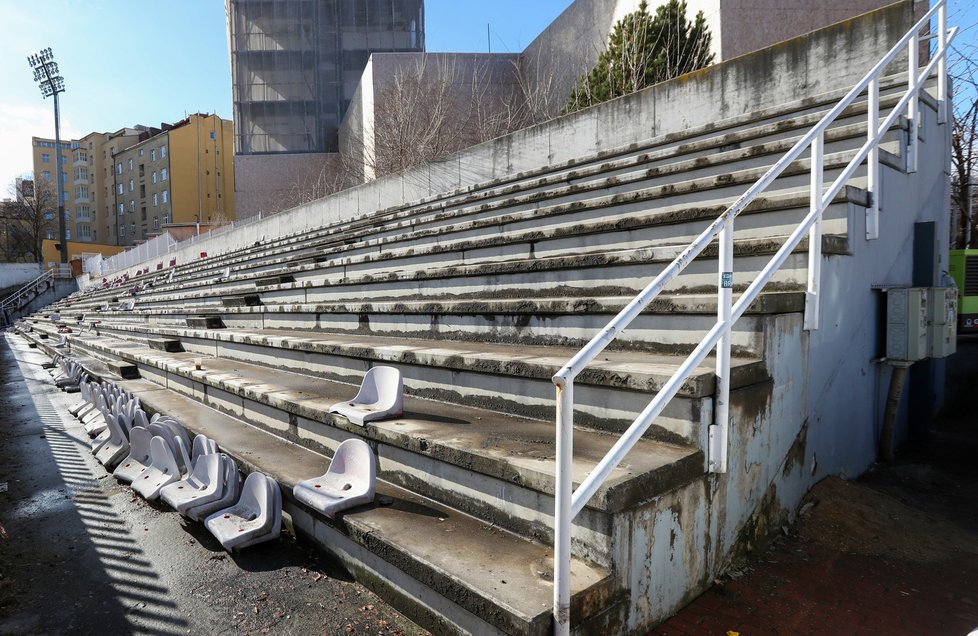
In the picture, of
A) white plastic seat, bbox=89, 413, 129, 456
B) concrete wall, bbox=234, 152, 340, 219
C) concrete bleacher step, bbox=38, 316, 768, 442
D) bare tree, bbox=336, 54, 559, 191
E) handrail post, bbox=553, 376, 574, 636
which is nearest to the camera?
handrail post, bbox=553, 376, 574, 636

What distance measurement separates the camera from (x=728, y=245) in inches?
100

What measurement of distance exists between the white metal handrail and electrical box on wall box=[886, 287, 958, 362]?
22.6 inches

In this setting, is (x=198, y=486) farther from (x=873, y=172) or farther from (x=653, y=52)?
(x=653, y=52)

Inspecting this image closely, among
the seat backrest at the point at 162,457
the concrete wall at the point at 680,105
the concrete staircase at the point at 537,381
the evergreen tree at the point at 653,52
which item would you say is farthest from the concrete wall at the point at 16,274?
the seat backrest at the point at 162,457

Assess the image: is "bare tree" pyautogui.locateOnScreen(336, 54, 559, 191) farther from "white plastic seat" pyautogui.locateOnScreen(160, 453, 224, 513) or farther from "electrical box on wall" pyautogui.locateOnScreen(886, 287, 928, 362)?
"white plastic seat" pyautogui.locateOnScreen(160, 453, 224, 513)

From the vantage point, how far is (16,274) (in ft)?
143

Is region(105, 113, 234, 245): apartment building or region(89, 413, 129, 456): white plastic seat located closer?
region(89, 413, 129, 456): white plastic seat

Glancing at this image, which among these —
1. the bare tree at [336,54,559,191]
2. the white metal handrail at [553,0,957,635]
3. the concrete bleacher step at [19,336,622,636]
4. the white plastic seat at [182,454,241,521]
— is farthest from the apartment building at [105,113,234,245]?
the white metal handrail at [553,0,957,635]

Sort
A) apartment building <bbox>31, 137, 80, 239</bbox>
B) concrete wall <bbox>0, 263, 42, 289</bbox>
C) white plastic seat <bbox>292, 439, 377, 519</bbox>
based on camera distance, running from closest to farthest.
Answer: white plastic seat <bbox>292, 439, 377, 519</bbox> < concrete wall <bbox>0, 263, 42, 289</bbox> < apartment building <bbox>31, 137, 80, 239</bbox>

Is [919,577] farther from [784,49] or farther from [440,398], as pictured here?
[784,49]

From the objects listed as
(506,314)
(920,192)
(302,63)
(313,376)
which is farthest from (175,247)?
(920,192)

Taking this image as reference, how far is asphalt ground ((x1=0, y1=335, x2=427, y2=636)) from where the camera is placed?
94.7 inches

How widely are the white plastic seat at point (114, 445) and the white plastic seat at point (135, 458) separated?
0.47 feet

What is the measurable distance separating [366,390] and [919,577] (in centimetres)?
309
